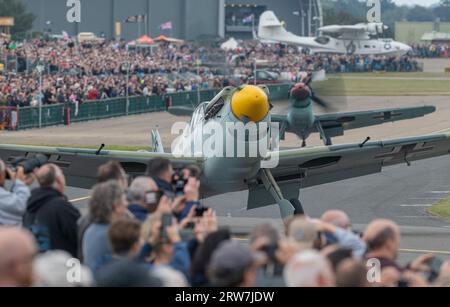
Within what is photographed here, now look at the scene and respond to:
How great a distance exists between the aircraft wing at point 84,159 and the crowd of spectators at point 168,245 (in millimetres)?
8428

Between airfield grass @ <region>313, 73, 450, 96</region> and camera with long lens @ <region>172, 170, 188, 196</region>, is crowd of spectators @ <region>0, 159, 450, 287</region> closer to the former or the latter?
camera with long lens @ <region>172, 170, 188, 196</region>

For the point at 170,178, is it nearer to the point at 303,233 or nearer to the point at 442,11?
the point at 303,233

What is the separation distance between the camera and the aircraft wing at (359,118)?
37281 millimetres

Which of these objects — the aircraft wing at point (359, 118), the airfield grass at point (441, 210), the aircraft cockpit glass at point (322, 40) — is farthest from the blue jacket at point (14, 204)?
the aircraft cockpit glass at point (322, 40)

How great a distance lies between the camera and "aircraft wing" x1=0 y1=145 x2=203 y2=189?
63.8 ft

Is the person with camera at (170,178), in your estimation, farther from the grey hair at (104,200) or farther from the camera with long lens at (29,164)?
the camera with long lens at (29,164)

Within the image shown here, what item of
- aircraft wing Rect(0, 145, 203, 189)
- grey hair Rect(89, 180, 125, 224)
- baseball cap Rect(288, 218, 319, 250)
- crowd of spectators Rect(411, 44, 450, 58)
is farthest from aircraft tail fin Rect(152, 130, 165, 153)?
crowd of spectators Rect(411, 44, 450, 58)

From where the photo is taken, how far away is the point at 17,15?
85062 mm

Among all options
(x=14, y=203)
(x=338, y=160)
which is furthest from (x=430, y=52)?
(x=14, y=203)

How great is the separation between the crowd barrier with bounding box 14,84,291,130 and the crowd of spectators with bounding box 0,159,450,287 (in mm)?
30193

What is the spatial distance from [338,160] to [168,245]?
12967 mm

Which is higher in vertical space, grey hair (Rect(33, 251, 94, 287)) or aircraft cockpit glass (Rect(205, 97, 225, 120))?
grey hair (Rect(33, 251, 94, 287))

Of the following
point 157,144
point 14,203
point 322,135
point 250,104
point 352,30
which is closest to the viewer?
point 14,203
